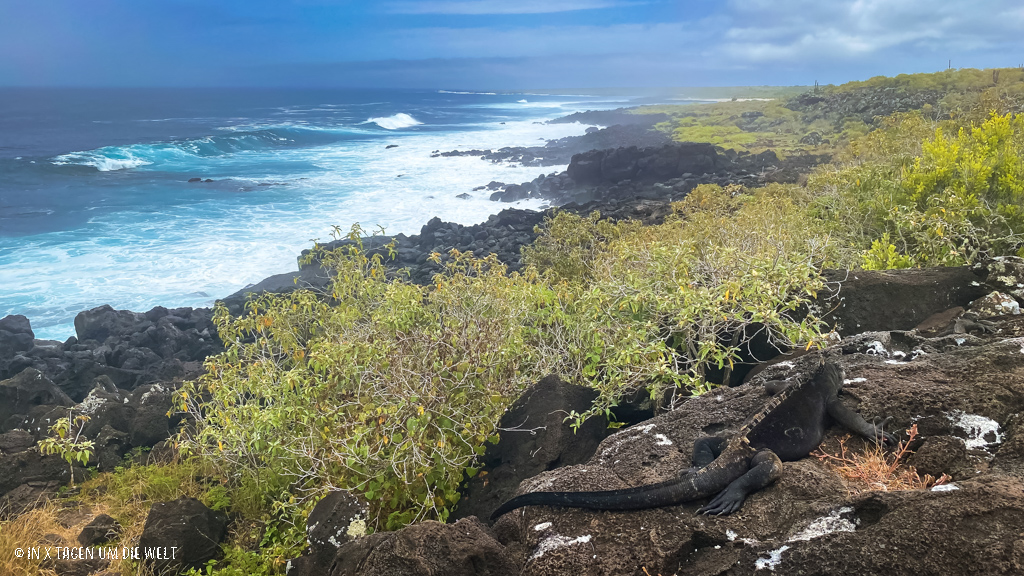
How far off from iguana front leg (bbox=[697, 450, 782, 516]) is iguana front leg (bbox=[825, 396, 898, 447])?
2.04ft

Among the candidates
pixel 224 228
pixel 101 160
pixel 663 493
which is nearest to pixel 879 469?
pixel 663 493

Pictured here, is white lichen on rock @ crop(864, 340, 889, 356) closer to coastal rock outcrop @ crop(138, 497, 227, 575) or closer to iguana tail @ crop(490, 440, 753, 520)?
iguana tail @ crop(490, 440, 753, 520)

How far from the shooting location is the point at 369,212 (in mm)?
29031

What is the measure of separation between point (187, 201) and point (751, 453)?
3508 cm

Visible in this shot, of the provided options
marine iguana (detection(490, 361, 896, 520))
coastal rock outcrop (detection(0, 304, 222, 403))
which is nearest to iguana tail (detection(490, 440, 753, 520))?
marine iguana (detection(490, 361, 896, 520))

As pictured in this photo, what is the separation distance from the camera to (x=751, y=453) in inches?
117

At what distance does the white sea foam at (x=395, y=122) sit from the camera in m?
80.6

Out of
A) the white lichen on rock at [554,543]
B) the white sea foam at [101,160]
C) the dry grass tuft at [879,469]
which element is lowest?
the white lichen on rock at [554,543]

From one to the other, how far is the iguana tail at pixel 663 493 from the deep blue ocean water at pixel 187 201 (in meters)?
18.3

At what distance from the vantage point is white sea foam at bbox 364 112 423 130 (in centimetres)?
8057

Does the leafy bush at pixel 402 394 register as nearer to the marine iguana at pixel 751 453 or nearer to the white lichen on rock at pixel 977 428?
the marine iguana at pixel 751 453

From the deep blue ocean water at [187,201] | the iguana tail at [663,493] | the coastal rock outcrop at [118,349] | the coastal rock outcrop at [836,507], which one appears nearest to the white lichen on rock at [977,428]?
the coastal rock outcrop at [836,507]

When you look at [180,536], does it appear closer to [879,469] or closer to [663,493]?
[663,493]

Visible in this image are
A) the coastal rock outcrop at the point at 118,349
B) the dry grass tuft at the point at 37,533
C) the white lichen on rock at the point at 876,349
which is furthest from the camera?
the coastal rock outcrop at the point at 118,349
